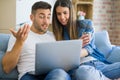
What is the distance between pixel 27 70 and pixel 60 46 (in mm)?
362

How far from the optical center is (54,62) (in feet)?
4.78

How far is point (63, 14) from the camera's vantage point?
1.81m

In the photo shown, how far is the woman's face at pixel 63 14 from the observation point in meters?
1.80

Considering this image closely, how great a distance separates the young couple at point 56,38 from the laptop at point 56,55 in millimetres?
53

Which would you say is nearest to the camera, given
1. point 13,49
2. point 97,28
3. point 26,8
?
point 13,49

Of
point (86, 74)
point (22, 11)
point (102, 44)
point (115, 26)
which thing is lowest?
A: point (86, 74)

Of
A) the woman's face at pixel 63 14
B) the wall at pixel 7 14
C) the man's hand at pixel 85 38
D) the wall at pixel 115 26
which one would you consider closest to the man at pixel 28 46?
the woman's face at pixel 63 14

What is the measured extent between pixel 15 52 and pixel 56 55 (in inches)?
11.8

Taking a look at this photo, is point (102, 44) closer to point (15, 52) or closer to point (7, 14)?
point (15, 52)

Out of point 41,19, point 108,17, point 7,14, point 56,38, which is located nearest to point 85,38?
point 56,38

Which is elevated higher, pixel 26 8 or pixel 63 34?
pixel 26 8

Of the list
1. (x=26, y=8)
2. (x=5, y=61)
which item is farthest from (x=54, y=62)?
(x=26, y=8)

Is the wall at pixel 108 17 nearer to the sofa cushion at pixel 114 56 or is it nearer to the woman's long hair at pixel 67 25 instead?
the sofa cushion at pixel 114 56

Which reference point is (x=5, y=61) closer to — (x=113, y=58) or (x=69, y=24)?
(x=69, y=24)
